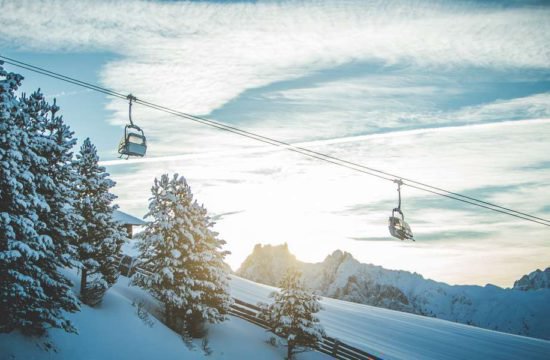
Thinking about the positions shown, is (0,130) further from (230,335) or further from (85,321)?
(230,335)

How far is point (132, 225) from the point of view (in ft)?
147

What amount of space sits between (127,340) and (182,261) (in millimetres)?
5476

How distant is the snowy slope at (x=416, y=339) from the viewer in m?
29.5

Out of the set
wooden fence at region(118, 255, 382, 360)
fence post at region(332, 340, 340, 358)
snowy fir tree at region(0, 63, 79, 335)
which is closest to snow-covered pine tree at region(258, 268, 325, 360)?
wooden fence at region(118, 255, 382, 360)

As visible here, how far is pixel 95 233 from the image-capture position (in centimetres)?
2125

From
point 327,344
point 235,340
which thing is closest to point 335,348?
point 327,344

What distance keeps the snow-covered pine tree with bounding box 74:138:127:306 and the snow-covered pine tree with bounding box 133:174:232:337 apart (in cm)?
209

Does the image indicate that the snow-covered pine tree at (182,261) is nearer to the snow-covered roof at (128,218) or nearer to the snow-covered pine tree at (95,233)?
the snow-covered pine tree at (95,233)

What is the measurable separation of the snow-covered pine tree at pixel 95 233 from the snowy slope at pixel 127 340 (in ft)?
4.51

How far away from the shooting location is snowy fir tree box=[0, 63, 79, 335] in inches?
526

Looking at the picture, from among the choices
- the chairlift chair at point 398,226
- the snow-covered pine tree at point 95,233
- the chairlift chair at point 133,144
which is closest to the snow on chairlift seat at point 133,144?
the chairlift chair at point 133,144

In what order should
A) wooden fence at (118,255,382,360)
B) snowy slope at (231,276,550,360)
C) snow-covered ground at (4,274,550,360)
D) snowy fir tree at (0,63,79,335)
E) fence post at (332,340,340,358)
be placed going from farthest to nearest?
snowy slope at (231,276,550,360) < fence post at (332,340,340,358) < wooden fence at (118,255,382,360) < snow-covered ground at (4,274,550,360) < snowy fir tree at (0,63,79,335)

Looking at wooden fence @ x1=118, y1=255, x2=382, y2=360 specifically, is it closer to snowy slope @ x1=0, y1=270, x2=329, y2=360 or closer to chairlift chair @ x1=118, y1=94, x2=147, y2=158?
snowy slope @ x1=0, y1=270, x2=329, y2=360

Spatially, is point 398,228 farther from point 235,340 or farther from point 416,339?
point 416,339
